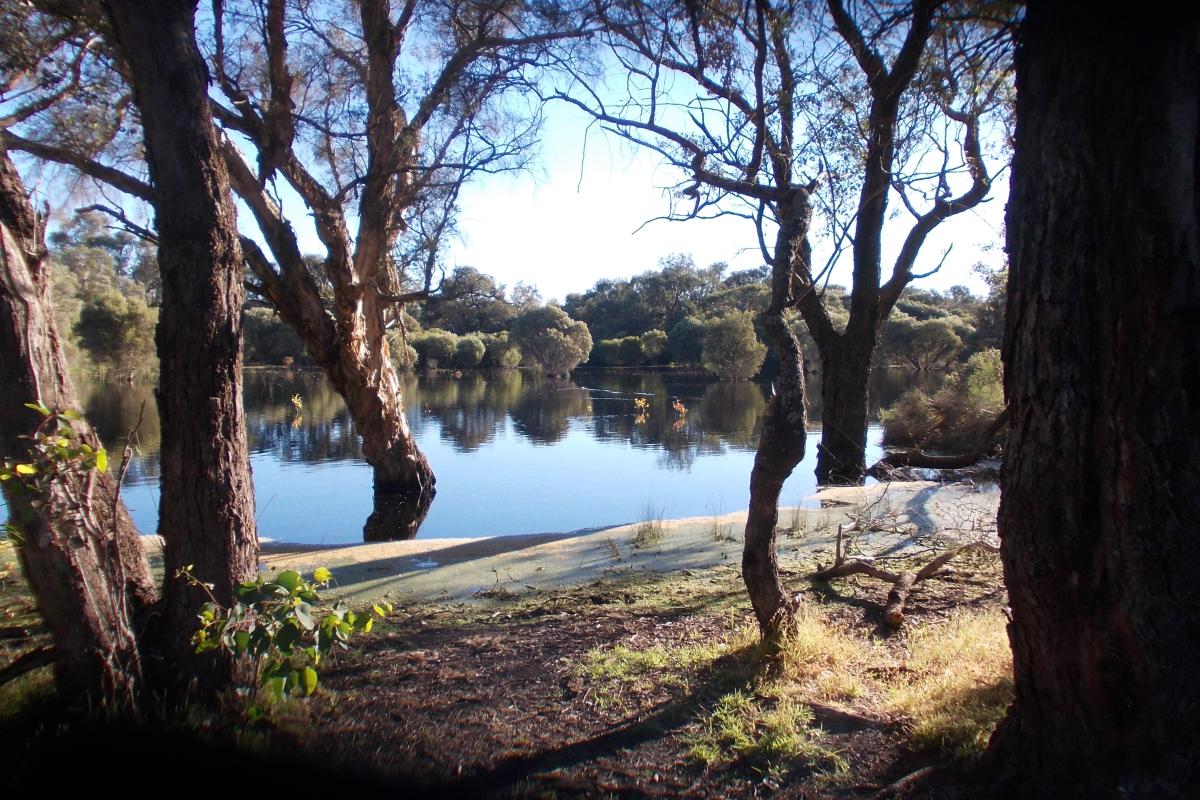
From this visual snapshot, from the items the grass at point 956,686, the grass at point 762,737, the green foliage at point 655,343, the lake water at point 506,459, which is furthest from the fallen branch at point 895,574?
the green foliage at point 655,343

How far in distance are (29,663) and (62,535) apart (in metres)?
0.54

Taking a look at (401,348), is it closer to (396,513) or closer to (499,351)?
(396,513)

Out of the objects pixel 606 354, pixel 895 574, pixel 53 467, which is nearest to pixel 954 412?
pixel 895 574

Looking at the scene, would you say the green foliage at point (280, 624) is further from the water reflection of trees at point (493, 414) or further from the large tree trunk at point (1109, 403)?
the water reflection of trees at point (493, 414)

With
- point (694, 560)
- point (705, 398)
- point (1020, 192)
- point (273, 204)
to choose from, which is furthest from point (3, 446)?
point (705, 398)

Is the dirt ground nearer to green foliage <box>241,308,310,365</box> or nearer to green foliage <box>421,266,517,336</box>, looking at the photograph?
green foliage <box>421,266,517,336</box>

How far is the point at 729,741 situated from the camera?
2.97 meters

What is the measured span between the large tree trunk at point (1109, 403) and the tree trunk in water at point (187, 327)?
111 inches

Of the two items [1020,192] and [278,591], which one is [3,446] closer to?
[278,591]

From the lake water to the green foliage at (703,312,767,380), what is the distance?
24.4 ft

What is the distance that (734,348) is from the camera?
41406mm

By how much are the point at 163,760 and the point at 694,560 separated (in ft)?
14.7

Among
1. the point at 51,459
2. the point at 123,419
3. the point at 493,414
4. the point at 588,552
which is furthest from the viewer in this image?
the point at 493,414

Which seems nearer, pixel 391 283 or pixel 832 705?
pixel 832 705
